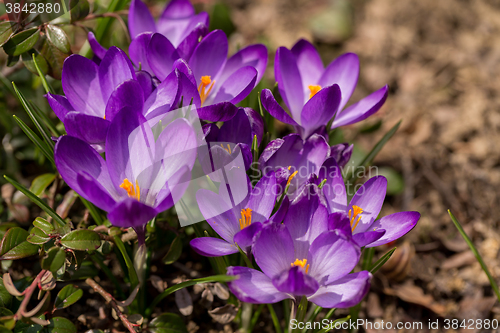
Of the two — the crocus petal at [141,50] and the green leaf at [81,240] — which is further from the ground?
the crocus petal at [141,50]

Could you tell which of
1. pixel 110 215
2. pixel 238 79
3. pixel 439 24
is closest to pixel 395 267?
pixel 238 79

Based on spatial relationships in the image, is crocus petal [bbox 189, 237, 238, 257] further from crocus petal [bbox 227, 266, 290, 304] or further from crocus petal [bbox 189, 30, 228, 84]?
crocus petal [bbox 189, 30, 228, 84]

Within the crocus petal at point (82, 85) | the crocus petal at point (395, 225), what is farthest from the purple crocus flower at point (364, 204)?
the crocus petal at point (82, 85)

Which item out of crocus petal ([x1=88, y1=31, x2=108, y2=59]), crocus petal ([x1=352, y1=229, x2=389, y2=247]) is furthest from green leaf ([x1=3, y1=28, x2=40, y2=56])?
crocus petal ([x1=352, y1=229, x2=389, y2=247])

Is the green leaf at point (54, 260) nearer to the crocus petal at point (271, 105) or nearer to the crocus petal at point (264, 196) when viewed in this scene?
the crocus petal at point (264, 196)

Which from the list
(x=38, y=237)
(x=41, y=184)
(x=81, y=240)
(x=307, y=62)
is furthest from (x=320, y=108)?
(x=41, y=184)

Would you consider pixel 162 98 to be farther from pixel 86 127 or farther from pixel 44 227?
pixel 44 227

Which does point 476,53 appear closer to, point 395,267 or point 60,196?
point 395,267
